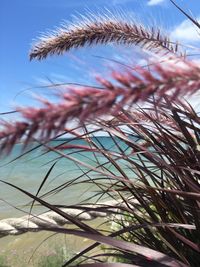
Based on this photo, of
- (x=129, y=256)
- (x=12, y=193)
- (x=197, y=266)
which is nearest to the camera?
(x=129, y=256)

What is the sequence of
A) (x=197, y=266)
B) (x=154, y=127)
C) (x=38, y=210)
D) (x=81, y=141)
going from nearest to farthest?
(x=197, y=266), (x=154, y=127), (x=81, y=141), (x=38, y=210)

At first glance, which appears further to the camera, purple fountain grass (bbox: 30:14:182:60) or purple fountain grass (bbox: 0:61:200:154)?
purple fountain grass (bbox: 30:14:182:60)

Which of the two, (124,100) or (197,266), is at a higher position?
(124,100)

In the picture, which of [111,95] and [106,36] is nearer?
[111,95]

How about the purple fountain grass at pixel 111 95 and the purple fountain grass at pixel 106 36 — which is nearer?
the purple fountain grass at pixel 111 95

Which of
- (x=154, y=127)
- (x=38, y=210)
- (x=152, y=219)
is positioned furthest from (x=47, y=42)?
(x=38, y=210)

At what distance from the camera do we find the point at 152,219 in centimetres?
151

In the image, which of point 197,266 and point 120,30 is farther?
point 120,30

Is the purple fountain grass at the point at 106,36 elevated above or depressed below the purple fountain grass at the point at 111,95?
above

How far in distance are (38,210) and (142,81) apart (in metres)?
9.05

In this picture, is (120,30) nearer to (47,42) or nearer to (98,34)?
(98,34)

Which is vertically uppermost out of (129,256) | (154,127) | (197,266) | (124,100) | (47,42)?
(47,42)

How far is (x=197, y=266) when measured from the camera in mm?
1449

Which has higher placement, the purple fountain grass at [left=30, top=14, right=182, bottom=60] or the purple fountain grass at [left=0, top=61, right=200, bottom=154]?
the purple fountain grass at [left=30, top=14, right=182, bottom=60]
